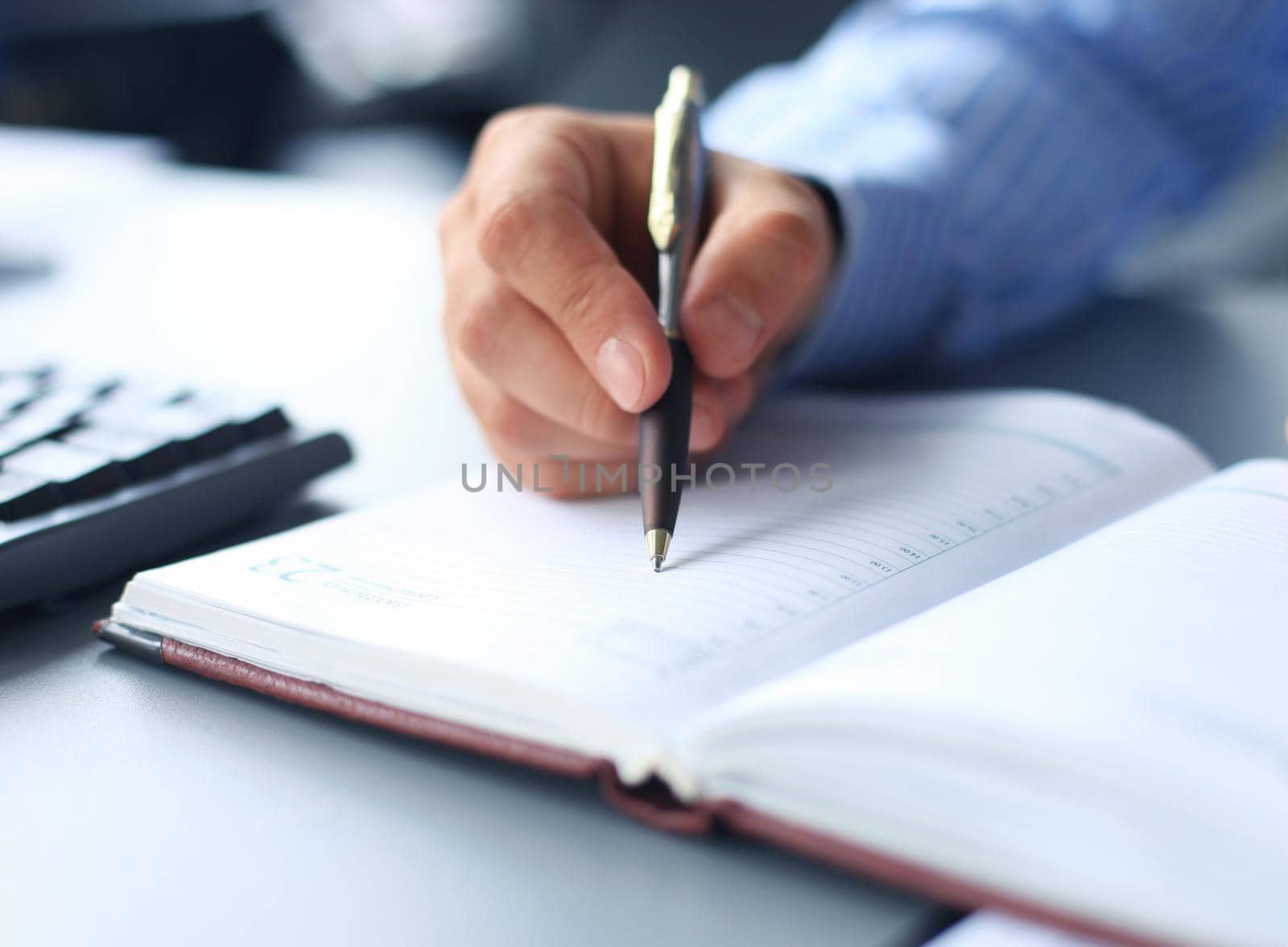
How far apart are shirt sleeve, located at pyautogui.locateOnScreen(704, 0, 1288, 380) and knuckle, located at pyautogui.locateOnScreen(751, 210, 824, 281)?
136 mm

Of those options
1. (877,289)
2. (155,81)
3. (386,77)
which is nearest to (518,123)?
(877,289)

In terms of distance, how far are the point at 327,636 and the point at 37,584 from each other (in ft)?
0.45

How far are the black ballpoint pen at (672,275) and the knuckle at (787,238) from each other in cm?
3

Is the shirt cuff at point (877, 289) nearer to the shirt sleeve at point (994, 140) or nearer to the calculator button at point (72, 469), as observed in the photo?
the shirt sleeve at point (994, 140)

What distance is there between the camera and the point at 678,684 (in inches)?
11.0

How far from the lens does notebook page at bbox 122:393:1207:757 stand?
30 centimetres

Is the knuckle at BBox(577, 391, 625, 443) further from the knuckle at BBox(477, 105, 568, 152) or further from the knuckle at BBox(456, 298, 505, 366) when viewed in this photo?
the knuckle at BBox(477, 105, 568, 152)

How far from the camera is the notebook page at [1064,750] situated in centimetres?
22

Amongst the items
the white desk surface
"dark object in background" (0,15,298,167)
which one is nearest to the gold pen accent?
the white desk surface

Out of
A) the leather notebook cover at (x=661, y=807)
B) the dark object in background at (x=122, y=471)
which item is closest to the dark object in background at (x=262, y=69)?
the dark object in background at (x=122, y=471)

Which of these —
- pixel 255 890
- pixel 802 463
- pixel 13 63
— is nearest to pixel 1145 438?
pixel 802 463

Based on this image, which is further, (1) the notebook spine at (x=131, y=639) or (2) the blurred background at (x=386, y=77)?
(2) the blurred background at (x=386, y=77)

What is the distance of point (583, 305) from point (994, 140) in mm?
425

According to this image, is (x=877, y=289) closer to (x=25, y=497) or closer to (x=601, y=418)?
(x=601, y=418)
